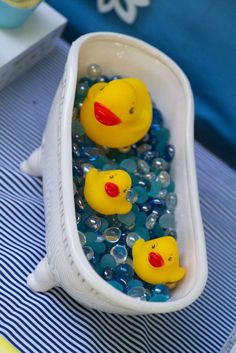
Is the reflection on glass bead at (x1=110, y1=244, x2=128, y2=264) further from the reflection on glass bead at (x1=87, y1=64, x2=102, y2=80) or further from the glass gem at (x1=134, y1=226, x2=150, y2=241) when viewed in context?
the reflection on glass bead at (x1=87, y1=64, x2=102, y2=80)

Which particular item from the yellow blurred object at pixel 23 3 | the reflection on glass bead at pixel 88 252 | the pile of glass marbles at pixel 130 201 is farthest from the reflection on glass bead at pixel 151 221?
the yellow blurred object at pixel 23 3

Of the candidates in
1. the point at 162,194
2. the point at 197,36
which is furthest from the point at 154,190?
the point at 197,36

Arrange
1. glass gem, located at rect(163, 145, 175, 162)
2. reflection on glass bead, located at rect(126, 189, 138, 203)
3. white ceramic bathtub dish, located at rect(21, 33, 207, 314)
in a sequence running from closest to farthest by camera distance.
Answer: white ceramic bathtub dish, located at rect(21, 33, 207, 314) < reflection on glass bead, located at rect(126, 189, 138, 203) < glass gem, located at rect(163, 145, 175, 162)

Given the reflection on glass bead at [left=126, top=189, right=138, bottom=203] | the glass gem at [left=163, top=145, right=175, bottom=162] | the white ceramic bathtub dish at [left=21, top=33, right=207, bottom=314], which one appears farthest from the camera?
the glass gem at [left=163, top=145, right=175, bottom=162]

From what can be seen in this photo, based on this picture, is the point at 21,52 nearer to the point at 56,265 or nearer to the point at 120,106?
the point at 120,106

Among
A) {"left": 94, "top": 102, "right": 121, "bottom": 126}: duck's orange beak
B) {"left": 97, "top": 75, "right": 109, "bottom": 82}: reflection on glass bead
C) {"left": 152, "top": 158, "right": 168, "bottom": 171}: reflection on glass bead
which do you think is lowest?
{"left": 152, "top": 158, "right": 168, "bottom": 171}: reflection on glass bead

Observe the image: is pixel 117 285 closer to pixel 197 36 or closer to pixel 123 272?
pixel 123 272

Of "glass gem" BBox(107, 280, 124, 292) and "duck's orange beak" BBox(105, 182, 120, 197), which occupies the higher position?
"duck's orange beak" BBox(105, 182, 120, 197)

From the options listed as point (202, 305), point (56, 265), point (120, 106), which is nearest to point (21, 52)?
point (120, 106)

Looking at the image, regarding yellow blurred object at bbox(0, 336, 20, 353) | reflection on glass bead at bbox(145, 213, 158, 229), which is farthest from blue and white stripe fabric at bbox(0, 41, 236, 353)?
reflection on glass bead at bbox(145, 213, 158, 229)
